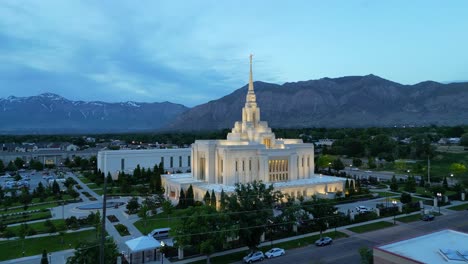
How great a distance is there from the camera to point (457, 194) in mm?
49094

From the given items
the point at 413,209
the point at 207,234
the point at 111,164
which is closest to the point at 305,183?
the point at 413,209

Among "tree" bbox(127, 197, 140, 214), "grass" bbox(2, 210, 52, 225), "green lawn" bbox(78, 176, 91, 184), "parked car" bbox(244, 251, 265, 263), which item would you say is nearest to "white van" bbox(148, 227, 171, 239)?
"tree" bbox(127, 197, 140, 214)

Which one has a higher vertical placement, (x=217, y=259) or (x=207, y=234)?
(x=207, y=234)

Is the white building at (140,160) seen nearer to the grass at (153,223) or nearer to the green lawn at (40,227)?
the green lawn at (40,227)

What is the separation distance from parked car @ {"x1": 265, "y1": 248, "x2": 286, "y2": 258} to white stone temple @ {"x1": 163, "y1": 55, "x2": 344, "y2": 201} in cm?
1528

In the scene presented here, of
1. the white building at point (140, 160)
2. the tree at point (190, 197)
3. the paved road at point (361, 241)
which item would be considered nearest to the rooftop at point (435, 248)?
the paved road at point (361, 241)

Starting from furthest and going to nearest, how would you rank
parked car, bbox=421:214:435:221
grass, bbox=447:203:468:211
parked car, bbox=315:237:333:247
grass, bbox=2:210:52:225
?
grass, bbox=447:203:468:211, grass, bbox=2:210:52:225, parked car, bbox=421:214:435:221, parked car, bbox=315:237:333:247

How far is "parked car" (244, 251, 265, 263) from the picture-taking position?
2712 cm

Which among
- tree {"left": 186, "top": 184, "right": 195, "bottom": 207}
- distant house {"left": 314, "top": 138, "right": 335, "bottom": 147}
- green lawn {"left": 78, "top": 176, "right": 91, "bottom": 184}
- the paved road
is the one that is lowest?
the paved road

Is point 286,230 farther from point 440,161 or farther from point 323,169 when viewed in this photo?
point 440,161

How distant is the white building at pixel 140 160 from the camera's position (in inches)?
2746

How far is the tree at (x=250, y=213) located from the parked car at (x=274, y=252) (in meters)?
1.18

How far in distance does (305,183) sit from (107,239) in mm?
30746

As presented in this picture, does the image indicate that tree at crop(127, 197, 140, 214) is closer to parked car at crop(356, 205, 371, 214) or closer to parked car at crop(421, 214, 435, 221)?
parked car at crop(356, 205, 371, 214)
